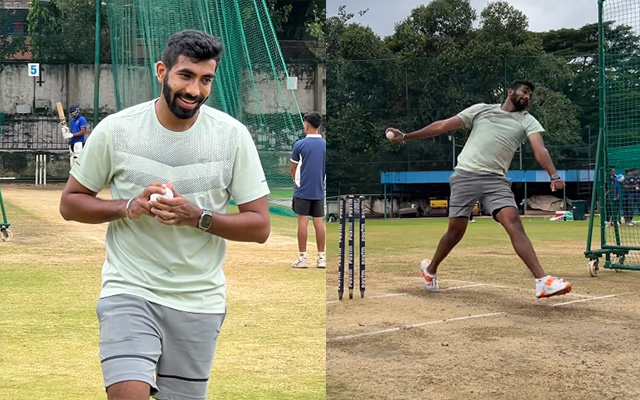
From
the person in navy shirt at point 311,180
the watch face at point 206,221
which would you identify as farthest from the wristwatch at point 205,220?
the person in navy shirt at point 311,180

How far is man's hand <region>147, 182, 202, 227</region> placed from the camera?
8.54 feet

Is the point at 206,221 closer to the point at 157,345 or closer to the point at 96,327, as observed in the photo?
the point at 157,345

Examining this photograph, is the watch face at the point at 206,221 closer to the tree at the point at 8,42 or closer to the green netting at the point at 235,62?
the green netting at the point at 235,62

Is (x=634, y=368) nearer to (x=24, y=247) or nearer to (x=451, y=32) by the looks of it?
(x=24, y=247)

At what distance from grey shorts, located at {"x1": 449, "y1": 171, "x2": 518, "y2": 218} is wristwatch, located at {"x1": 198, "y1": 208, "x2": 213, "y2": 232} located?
512cm

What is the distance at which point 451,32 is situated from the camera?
29562 mm

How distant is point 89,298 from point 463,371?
3.39m

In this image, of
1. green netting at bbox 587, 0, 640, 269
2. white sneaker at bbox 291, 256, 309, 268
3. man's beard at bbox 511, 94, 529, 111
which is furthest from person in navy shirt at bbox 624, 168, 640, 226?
man's beard at bbox 511, 94, 529, 111

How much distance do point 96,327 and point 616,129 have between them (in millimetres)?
7687

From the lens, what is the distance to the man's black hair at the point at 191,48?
2822 millimetres

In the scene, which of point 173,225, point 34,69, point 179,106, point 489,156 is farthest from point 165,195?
point 34,69

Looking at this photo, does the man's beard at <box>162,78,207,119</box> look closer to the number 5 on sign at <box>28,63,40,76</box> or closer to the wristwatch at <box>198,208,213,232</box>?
the wristwatch at <box>198,208,213,232</box>

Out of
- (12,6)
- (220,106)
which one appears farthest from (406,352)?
(12,6)

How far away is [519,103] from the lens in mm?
7480
